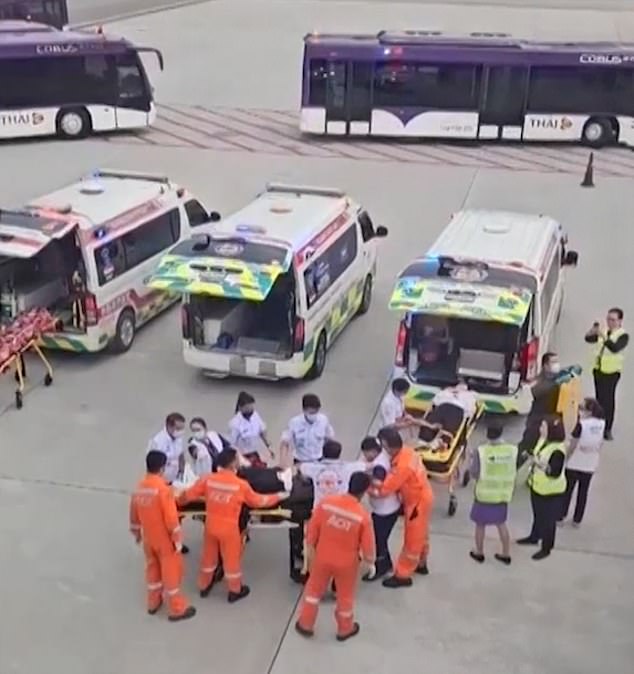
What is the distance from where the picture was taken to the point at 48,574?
35.3ft

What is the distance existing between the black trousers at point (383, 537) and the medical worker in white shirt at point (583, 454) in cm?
209

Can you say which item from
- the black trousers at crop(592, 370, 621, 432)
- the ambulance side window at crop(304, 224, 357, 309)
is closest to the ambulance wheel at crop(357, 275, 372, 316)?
the ambulance side window at crop(304, 224, 357, 309)

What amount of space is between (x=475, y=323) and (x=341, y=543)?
207 inches

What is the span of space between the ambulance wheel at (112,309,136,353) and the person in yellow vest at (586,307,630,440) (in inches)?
260

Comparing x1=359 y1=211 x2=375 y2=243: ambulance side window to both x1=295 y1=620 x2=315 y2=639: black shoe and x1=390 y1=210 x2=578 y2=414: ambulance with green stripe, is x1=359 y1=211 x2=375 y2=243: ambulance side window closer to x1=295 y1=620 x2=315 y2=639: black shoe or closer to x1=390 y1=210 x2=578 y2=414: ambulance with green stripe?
x1=390 y1=210 x2=578 y2=414: ambulance with green stripe

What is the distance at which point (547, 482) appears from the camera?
1072cm

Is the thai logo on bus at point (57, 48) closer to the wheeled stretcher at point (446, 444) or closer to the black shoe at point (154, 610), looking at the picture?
the wheeled stretcher at point (446, 444)

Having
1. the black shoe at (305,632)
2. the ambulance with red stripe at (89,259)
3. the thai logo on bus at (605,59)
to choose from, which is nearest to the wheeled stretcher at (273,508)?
the black shoe at (305,632)

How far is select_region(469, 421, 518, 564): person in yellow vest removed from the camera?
1048 cm

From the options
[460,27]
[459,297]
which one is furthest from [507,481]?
[460,27]

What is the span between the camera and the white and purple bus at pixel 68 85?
2838cm

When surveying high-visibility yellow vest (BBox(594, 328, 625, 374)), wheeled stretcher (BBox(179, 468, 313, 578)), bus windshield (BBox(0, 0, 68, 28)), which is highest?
bus windshield (BBox(0, 0, 68, 28))

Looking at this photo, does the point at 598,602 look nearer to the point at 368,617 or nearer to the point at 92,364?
the point at 368,617

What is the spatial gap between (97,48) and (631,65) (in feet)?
45.2
